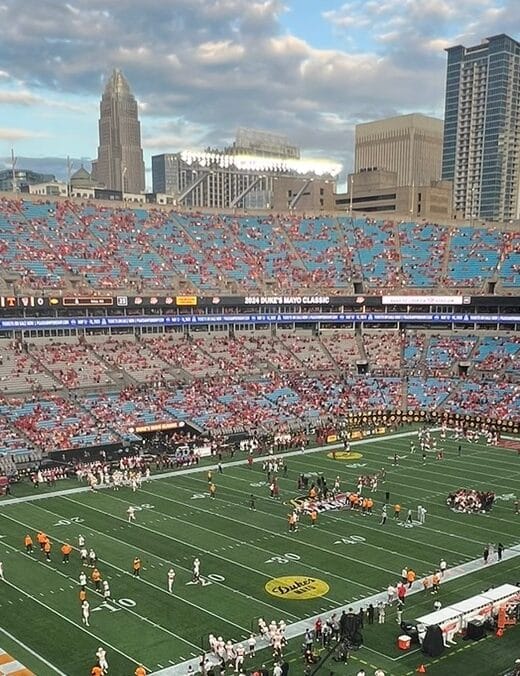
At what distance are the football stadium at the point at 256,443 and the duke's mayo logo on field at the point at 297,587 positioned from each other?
10cm

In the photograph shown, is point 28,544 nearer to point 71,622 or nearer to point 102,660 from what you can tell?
point 71,622

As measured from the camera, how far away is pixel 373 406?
2160 inches

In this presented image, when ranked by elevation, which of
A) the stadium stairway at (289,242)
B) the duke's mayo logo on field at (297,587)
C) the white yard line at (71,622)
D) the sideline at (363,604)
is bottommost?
the white yard line at (71,622)

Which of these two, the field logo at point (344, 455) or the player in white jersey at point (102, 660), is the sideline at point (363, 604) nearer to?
the player in white jersey at point (102, 660)

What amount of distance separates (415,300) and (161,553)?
43896 millimetres

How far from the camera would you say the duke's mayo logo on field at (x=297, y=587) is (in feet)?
75.0

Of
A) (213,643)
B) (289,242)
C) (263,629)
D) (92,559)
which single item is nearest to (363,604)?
(263,629)

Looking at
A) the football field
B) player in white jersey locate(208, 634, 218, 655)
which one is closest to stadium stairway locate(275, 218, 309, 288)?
the football field

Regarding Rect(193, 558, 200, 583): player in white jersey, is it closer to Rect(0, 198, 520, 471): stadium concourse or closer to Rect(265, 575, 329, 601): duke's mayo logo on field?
Rect(265, 575, 329, 601): duke's mayo logo on field

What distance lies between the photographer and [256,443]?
151 ft

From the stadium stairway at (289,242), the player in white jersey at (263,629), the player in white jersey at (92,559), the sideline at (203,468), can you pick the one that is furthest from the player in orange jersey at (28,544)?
the stadium stairway at (289,242)

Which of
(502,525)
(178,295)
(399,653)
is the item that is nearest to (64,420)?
(178,295)

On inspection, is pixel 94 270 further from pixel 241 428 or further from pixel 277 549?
pixel 277 549

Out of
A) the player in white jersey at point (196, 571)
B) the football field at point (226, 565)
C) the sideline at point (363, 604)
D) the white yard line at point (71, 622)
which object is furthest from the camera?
the player in white jersey at point (196, 571)
